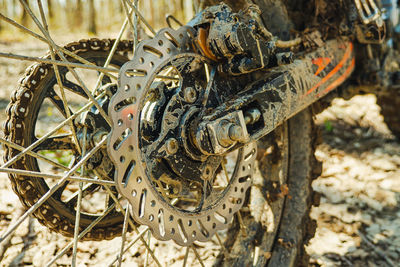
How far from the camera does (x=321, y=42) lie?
132cm

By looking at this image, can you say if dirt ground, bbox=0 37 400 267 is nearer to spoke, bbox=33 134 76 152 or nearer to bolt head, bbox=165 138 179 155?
spoke, bbox=33 134 76 152

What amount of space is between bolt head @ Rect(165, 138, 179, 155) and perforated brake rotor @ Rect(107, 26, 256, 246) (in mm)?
12

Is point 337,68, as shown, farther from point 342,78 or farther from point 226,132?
point 226,132

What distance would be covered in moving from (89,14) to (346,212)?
7.79 meters

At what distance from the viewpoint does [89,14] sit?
831 centimetres

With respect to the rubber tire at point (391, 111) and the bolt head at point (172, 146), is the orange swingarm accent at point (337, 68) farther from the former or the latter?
the rubber tire at point (391, 111)

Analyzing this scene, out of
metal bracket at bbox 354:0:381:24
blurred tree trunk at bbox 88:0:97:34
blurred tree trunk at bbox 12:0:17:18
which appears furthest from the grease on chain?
blurred tree trunk at bbox 12:0:17:18

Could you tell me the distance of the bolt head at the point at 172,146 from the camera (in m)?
0.91

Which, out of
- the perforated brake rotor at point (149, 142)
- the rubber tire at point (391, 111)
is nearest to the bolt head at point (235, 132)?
the perforated brake rotor at point (149, 142)

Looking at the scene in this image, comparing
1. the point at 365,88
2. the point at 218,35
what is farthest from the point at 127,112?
the point at 365,88

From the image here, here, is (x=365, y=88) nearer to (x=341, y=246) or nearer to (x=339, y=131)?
(x=341, y=246)

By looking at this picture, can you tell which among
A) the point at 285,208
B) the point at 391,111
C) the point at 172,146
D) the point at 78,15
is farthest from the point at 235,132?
the point at 78,15

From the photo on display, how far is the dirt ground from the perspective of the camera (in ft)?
4.63

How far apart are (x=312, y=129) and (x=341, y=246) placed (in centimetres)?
47
